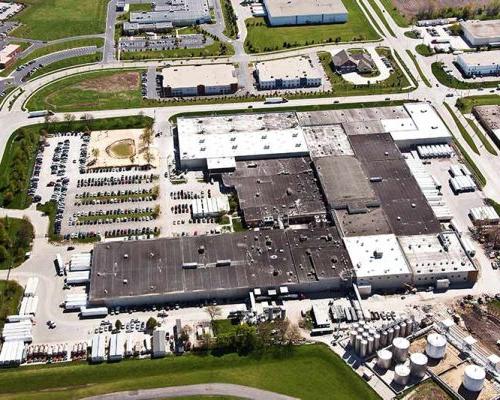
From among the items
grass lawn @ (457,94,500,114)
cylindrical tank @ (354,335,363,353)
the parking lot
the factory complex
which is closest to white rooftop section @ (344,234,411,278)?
the factory complex

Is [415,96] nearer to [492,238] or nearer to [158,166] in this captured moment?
[492,238]

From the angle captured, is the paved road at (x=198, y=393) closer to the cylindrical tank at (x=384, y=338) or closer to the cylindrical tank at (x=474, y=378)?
the cylindrical tank at (x=384, y=338)

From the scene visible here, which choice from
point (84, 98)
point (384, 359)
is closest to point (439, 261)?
point (384, 359)

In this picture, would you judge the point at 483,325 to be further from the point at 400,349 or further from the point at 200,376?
the point at 200,376

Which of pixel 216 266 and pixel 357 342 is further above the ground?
pixel 216 266

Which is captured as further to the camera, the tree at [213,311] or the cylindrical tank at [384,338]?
the tree at [213,311]

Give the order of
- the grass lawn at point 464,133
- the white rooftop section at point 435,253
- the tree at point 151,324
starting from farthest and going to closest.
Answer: the grass lawn at point 464,133
the white rooftop section at point 435,253
the tree at point 151,324

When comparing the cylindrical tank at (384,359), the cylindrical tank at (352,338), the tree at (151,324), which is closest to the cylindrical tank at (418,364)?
the cylindrical tank at (384,359)
